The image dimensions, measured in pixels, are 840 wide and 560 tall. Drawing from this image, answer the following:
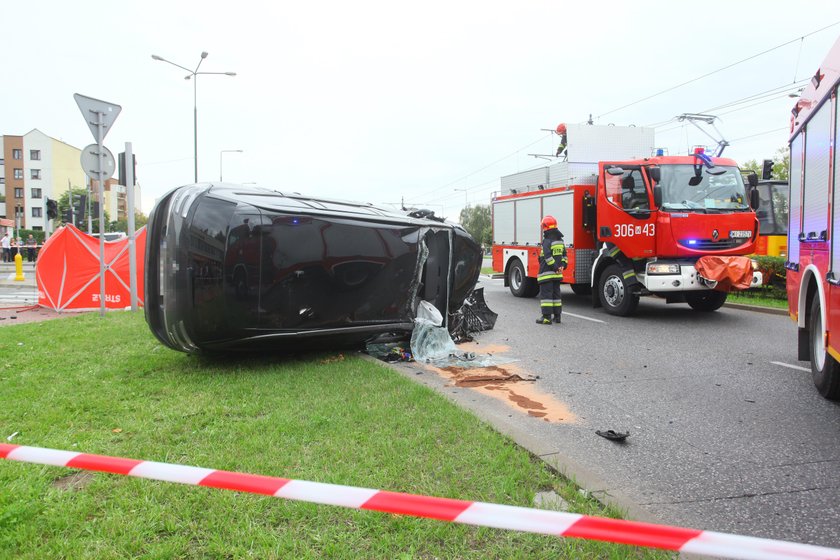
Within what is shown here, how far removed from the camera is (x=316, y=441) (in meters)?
3.57

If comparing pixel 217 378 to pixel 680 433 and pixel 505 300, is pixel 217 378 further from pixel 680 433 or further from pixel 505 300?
pixel 505 300

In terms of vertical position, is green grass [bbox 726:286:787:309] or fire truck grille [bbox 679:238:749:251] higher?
fire truck grille [bbox 679:238:749:251]

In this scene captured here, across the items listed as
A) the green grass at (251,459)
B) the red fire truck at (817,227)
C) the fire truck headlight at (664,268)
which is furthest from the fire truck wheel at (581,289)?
the green grass at (251,459)

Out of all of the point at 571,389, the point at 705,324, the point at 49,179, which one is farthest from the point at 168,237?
the point at 49,179

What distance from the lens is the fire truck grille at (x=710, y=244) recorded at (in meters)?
9.37

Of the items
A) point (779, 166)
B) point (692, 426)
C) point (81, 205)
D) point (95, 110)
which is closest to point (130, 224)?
point (95, 110)

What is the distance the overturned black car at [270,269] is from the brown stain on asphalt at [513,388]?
1.10m

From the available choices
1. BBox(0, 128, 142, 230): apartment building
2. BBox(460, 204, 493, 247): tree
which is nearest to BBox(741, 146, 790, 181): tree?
BBox(460, 204, 493, 247): tree

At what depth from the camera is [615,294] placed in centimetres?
1037

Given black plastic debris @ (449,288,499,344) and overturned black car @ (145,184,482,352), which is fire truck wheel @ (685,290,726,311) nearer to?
black plastic debris @ (449,288,499,344)

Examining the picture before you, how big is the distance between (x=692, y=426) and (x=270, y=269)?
375cm

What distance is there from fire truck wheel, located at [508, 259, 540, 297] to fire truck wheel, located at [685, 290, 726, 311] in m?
3.66

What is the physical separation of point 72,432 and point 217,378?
154 centimetres

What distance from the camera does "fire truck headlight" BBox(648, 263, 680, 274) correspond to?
9.30 m
